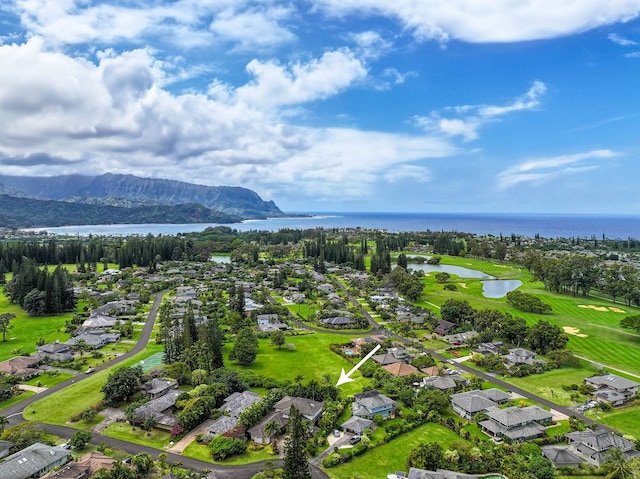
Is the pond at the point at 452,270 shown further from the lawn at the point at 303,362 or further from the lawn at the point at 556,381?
the lawn at the point at 303,362

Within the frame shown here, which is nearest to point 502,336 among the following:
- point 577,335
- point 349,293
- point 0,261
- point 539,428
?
point 577,335

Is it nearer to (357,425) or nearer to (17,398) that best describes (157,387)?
(17,398)

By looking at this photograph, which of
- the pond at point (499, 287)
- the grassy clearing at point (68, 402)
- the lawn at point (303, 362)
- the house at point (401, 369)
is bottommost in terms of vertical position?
the grassy clearing at point (68, 402)

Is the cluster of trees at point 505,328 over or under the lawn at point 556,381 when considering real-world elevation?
over

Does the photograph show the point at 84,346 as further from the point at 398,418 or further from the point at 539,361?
the point at 539,361

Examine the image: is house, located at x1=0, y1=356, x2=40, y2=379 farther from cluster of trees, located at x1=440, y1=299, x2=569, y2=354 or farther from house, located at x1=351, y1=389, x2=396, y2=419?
cluster of trees, located at x1=440, y1=299, x2=569, y2=354

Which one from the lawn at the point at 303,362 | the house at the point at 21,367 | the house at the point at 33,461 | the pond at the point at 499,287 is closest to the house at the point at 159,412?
the house at the point at 33,461

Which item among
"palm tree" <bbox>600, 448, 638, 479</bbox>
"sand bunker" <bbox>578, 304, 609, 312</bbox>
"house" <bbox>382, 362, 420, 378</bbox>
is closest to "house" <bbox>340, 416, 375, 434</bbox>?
"house" <bbox>382, 362, 420, 378</bbox>
